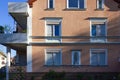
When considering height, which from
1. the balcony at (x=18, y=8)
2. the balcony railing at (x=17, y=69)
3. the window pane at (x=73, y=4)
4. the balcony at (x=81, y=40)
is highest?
the window pane at (x=73, y=4)

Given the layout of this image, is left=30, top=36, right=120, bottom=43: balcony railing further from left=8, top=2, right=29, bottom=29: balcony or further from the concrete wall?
left=8, top=2, right=29, bottom=29: balcony

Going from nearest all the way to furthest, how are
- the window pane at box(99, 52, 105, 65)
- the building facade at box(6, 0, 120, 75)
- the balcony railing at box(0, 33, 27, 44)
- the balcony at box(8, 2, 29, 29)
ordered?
the balcony at box(8, 2, 29, 29)
the balcony railing at box(0, 33, 27, 44)
the building facade at box(6, 0, 120, 75)
the window pane at box(99, 52, 105, 65)

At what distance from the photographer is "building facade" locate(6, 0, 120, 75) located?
3634 cm

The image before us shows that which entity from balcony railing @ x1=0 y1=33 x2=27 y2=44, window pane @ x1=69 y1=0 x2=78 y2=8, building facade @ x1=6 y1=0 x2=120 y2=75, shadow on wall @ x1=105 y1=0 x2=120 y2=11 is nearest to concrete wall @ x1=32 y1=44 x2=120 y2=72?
building facade @ x1=6 y1=0 x2=120 y2=75

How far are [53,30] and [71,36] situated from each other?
187 cm

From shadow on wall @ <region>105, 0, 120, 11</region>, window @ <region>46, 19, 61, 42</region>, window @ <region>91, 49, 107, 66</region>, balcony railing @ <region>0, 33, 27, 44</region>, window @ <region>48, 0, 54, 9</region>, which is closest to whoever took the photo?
balcony railing @ <region>0, 33, 27, 44</region>

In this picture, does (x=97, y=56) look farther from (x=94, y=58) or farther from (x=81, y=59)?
(x=81, y=59)

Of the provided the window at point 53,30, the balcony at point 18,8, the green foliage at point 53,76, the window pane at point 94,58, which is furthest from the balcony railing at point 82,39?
the green foliage at point 53,76

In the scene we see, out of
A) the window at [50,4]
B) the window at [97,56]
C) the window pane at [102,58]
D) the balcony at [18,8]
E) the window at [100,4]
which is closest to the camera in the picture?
the balcony at [18,8]

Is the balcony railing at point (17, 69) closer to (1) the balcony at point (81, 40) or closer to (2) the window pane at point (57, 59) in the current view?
(1) the balcony at point (81, 40)

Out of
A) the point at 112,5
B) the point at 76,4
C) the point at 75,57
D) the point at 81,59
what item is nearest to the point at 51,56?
the point at 75,57

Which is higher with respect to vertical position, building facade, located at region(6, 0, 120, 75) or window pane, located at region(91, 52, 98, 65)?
building facade, located at region(6, 0, 120, 75)

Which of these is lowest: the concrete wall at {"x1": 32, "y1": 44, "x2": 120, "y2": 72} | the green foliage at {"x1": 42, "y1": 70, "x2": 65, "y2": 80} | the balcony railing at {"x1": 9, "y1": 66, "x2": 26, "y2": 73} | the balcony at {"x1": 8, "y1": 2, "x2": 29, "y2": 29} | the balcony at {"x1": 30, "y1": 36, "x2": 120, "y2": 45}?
the green foliage at {"x1": 42, "y1": 70, "x2": 65, "y2": 80}

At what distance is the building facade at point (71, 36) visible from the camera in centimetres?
3634
